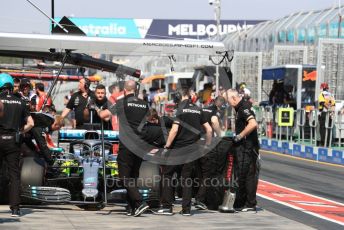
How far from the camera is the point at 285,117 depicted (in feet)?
90.2

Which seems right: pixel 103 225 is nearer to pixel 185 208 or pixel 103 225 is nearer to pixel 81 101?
pixel 185 208

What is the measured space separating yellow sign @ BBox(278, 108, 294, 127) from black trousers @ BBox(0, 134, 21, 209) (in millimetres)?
16724

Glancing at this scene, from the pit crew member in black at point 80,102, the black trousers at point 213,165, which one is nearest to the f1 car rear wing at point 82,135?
the pit crew member in black at point 80,102

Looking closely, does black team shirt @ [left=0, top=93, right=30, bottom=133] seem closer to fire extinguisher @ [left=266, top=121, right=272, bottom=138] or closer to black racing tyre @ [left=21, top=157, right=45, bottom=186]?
black racing tyre @ [left=21, top=157, right=45, bottom=186]

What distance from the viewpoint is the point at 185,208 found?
40.2ft

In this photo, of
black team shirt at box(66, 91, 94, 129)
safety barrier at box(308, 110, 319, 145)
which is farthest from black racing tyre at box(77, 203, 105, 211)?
safety barrier at box(308, 110, 319, 145)

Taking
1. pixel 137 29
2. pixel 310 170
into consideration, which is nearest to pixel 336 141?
pixel 310 170

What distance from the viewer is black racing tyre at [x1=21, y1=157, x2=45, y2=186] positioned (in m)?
12.2

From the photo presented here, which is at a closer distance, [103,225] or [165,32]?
[103,225]

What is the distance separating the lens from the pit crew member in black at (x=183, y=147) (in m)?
Answer: 12.3

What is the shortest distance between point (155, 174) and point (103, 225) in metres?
1.81

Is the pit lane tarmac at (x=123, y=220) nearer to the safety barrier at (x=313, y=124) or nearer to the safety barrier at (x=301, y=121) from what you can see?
the safety barrier at (x=313, y=124)

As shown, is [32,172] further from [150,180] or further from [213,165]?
[213,165]

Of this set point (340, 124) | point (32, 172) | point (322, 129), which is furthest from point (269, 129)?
point (32, 172)
